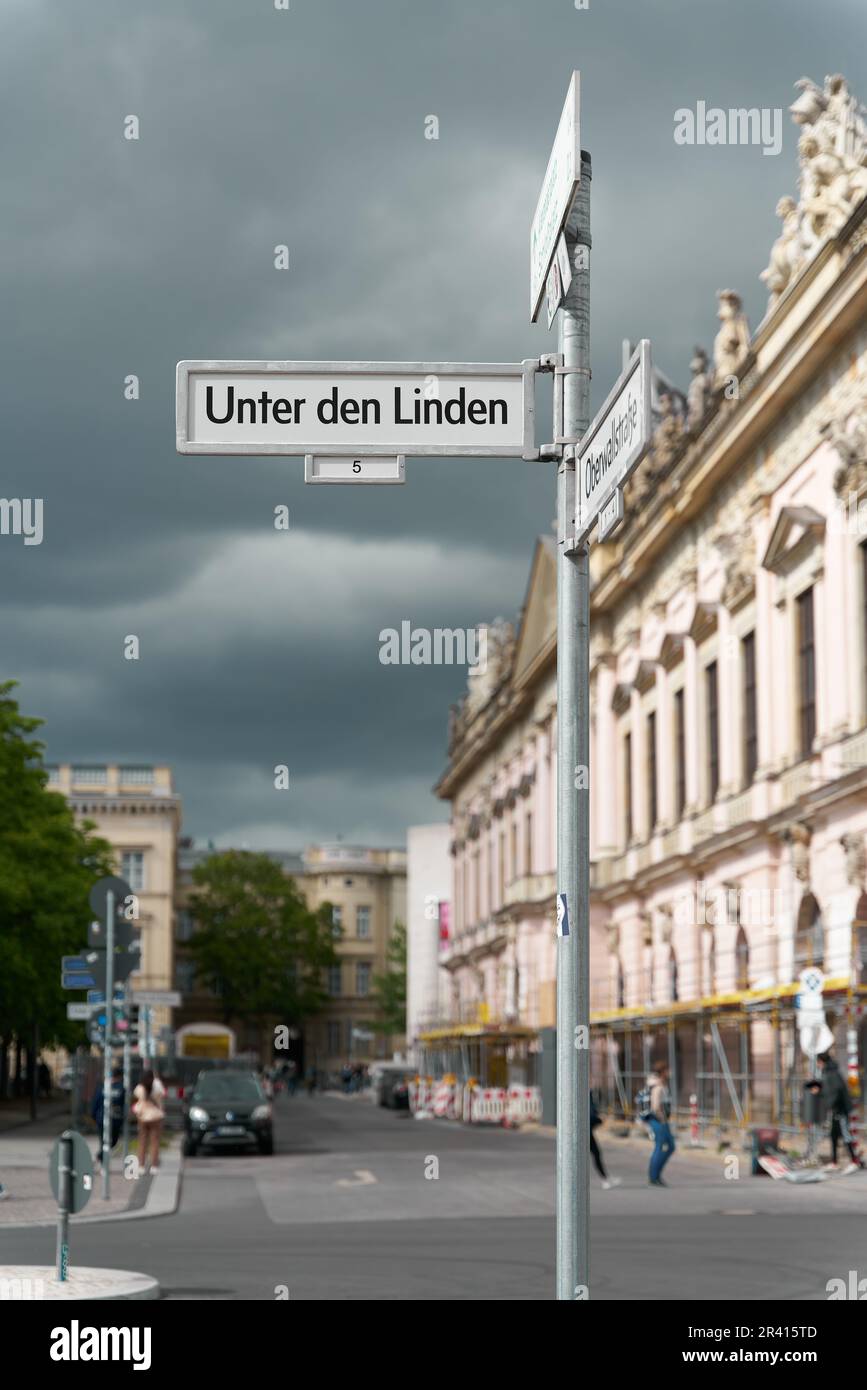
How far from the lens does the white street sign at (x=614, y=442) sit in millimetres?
6164

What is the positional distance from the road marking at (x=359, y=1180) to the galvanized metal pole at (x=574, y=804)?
22.9 meters

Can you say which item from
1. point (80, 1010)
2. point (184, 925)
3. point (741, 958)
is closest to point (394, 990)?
point (184, 925)

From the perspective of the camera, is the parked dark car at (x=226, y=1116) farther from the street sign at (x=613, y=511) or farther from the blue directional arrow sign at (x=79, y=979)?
the street sign at (x=613, y=511)

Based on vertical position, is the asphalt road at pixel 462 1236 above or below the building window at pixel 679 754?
below

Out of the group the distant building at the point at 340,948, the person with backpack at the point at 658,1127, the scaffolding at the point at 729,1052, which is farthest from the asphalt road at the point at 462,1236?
the distant building at the point at 340,948

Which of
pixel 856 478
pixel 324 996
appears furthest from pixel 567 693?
pixel 324 996

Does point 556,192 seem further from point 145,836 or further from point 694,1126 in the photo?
point 145,836

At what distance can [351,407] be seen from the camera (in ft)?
23.6

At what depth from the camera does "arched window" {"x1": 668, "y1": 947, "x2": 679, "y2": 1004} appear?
177 ft

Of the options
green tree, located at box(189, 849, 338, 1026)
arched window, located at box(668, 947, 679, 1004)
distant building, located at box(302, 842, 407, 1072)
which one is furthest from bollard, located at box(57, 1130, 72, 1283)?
distant building, located at box(302, 842, 407, 1072)

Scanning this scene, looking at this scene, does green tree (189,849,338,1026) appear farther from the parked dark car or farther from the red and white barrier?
the parked dark car

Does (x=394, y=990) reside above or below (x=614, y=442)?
below

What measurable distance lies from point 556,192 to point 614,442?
97cm

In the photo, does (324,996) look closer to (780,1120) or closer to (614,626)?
(614,626)
